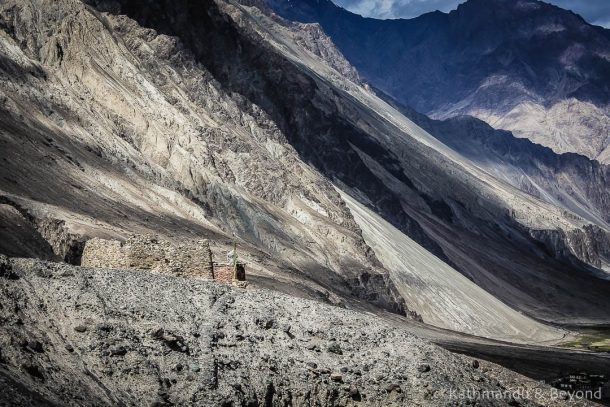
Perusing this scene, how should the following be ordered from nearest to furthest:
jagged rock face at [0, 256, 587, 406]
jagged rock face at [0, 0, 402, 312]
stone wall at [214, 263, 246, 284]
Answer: jagged rock face at [0, 256, 587, 406], stone wall at [214, 263, 246, 284], jagged rock face at [0, 0, 402, 312]

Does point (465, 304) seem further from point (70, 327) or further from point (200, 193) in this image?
point (70, 327)

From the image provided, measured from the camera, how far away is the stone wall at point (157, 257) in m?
21.2

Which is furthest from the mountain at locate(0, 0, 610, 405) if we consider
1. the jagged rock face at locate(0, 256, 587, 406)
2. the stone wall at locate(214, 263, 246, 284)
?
the stone wall at locate(214, 263, 246, 284)

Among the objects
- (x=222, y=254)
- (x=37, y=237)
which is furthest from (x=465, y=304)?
(x=37, y=237)

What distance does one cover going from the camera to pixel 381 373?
17.7 metres

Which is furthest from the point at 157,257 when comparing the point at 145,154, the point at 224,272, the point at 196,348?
the point at 145,154

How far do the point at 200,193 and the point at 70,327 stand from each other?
60.8 meters

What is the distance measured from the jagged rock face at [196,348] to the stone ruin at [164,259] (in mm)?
2312

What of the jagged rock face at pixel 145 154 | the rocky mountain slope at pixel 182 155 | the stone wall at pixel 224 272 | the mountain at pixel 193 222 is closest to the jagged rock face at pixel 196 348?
the mountain at pixel 193 222

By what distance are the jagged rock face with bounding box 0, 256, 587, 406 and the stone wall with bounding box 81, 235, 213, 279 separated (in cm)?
232

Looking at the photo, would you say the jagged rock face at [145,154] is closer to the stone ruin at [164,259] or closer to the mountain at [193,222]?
the mountain at [193,222]

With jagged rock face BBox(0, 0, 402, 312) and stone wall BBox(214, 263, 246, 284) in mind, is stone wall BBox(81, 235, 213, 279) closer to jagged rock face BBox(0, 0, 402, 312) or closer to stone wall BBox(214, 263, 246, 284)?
stone wall BBox(214, 263, 246, 284)

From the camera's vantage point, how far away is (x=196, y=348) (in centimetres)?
1672

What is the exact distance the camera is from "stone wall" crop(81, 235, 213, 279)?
21.2 metres
